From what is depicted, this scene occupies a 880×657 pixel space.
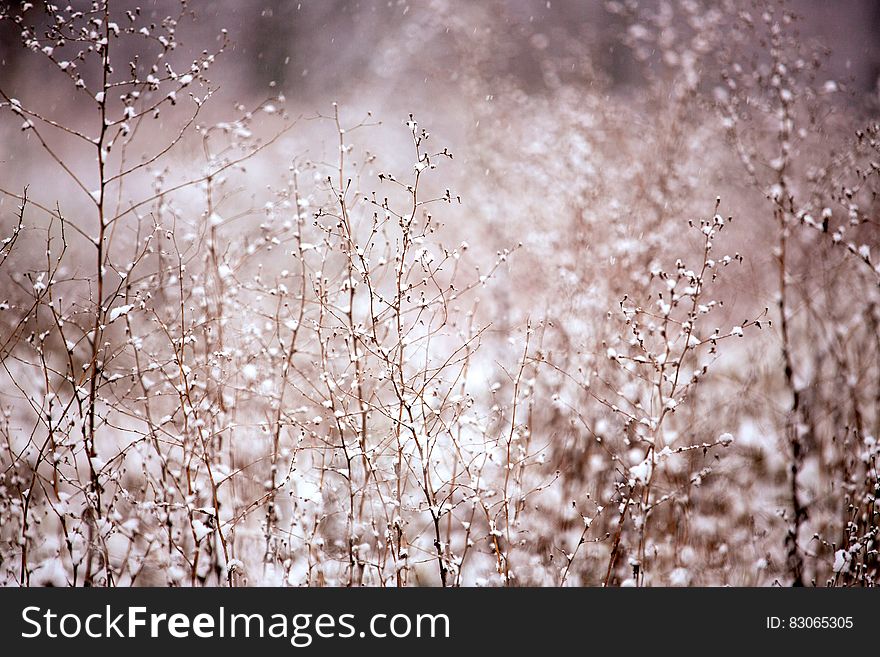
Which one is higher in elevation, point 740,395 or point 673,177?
point 673,177

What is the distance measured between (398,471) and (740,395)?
2247 millimetres

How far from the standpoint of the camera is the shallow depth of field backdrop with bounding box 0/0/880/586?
1.95 m

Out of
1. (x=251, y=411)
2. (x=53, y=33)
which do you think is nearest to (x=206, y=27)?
(x=53, y=33)

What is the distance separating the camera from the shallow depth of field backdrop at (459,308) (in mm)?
1949

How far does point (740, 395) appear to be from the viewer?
317 cm

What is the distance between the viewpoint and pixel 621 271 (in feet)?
10.1

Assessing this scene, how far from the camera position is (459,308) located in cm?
330

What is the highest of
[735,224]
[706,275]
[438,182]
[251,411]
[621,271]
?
[438,182]
